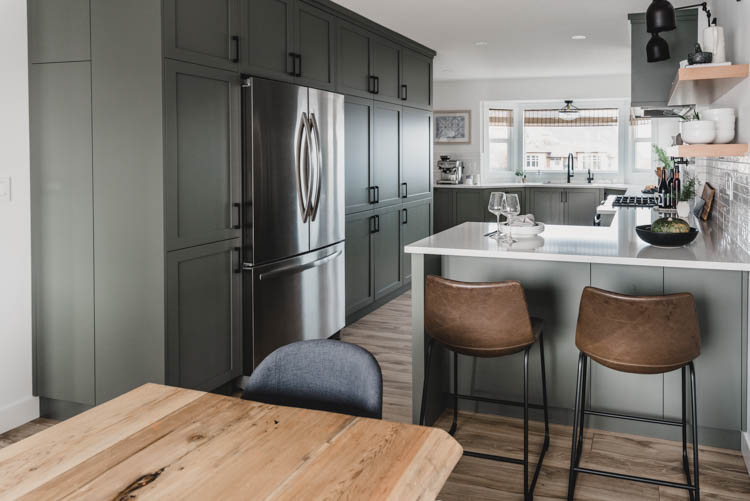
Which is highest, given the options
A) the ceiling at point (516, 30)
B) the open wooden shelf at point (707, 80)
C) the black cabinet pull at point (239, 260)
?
the ceiling at point (516, 30)

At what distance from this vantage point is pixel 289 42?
389 cm

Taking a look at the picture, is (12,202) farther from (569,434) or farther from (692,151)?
(692,151)

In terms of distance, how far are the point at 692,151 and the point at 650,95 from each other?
7.13ft

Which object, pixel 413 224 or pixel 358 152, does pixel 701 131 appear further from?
pixel 413 224

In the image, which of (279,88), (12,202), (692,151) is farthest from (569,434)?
(12,202)

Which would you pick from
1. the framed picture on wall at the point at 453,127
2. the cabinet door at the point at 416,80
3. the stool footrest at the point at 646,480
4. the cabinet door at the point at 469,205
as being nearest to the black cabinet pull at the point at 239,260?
the stool footrest at the point at 646,480

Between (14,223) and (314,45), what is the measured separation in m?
2.16

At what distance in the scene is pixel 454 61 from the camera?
23.8 ft

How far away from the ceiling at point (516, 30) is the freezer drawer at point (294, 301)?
1.90 m

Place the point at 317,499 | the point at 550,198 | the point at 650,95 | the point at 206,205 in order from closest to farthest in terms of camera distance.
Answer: the point at 317,499 < the point at 206,205 < the point at 650,95 < the point at 550,198

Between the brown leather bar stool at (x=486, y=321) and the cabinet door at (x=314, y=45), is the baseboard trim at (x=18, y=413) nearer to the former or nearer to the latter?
the brown leather bar stool at (x=486, y=321)

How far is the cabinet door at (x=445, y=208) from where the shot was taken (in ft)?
28.5

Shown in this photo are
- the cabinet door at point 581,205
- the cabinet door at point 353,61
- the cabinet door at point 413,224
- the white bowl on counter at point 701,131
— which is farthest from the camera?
the cabinet door at point 581,205

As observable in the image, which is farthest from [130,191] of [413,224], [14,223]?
[413,224]
